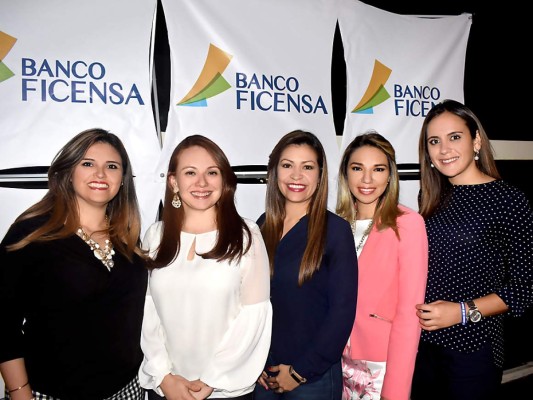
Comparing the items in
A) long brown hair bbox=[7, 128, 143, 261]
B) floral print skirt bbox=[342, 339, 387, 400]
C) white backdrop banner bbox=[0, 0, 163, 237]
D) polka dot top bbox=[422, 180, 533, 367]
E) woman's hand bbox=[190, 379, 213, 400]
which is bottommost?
floral print skirt bbox=[342, 339, 387, 400]

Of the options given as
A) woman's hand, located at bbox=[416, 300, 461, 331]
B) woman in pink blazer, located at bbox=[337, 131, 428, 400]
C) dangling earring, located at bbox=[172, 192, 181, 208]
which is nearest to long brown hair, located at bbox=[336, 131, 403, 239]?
woman in pink blazer, located at bbox=[337, 131, 428, 400]

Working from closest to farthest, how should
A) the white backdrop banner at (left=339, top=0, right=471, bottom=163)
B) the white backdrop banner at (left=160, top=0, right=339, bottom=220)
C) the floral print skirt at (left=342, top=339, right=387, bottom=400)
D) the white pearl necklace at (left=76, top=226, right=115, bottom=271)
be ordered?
the white pearl necklace at (left=76, top=226, right=115, bottom=271) < the floral print skirt at (left=342, top=339, right=387, bottom=400) < the white backdrop banner at (left=160, top=0, right=339, bottom=220) < the white backdrop banner at (left=339, top=0, right=471, bottom=163)

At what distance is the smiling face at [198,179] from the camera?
148 cm

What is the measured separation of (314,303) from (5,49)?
1893 mm

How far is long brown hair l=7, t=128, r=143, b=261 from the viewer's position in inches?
52.8

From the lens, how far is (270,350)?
153 centimetres

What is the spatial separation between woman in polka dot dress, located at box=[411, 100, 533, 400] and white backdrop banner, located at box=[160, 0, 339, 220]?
103 cm

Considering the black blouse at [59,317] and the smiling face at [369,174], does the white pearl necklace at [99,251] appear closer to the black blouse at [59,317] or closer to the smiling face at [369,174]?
the black blouse at [59,317]

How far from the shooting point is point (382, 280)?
1.50 m

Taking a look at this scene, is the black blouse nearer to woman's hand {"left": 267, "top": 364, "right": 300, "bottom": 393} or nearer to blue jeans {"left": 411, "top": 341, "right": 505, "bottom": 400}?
woman's hand {"left": 267, "top": 364, "right": 300, "bottom": 393}

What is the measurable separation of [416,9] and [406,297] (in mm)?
2359

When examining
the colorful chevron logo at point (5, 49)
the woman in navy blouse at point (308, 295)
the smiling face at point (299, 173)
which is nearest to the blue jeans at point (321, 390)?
the woman in navy blouse at point (308, 295)

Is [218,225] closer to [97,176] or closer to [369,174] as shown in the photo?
[97,176]

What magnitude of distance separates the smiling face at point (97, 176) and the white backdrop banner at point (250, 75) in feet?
2.01
